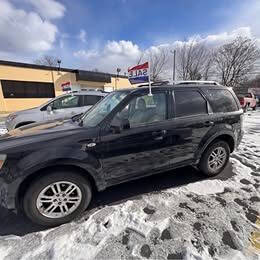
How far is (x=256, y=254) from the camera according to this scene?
1922 mm

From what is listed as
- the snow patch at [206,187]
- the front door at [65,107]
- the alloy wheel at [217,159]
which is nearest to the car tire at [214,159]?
the alloy wheel at [217,159]

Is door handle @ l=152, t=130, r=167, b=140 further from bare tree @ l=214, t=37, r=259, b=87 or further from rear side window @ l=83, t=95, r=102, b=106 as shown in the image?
bare tree @ l=214, t=37, r=259, b=87

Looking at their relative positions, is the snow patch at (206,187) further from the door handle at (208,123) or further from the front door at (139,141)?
the door handle at (208,123)

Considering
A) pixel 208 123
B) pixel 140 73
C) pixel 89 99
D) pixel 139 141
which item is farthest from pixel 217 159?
pixel 89 99

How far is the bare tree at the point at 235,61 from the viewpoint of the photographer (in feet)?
87.5

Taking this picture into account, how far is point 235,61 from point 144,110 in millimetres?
31262

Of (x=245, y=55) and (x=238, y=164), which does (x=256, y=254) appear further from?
(x=245, y=55)

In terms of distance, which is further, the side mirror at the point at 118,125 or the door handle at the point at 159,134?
the door handle at the point at 159,134

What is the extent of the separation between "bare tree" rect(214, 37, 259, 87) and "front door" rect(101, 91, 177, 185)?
94.1 feet

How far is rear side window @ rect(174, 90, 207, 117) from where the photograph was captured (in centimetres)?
308

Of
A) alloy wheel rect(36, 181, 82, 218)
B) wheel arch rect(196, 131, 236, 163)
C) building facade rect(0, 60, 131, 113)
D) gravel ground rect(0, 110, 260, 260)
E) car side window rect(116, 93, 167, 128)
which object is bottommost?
gravel ground rect(0, 110, 260, 260)

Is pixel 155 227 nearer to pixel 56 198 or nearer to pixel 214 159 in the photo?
pixel 56 198

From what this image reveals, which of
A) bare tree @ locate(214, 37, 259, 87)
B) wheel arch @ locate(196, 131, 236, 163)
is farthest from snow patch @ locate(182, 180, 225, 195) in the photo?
bare tree @ locate(214, 37, 259, 87)

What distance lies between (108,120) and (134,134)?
0.42m
